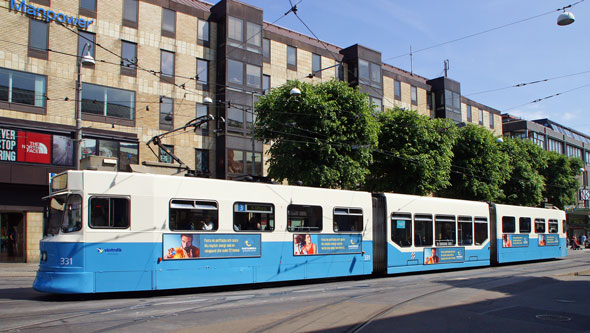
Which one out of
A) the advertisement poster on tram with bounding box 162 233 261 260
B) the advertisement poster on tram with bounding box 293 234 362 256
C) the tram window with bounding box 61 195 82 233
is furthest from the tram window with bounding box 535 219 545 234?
the tram window with bounding box 61 195 82 233

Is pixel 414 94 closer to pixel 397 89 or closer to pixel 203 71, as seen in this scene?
pixel 397 89

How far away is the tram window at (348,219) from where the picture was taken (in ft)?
50.5

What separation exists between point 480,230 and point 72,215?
55.1 feet

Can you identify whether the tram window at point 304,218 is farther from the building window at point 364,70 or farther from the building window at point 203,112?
the building window at point 364,70

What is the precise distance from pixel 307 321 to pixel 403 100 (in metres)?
38.6

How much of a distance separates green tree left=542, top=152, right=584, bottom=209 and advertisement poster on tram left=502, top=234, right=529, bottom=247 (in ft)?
80.2

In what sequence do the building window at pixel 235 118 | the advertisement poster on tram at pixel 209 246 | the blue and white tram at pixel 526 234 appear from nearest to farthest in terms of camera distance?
the advertisement poster on tram at pixel 209 246 → the blue and white tram at pixel 526 234 → the building window at pixel 235 118

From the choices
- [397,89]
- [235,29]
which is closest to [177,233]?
[235,29]

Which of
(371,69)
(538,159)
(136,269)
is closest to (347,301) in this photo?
(136,269)

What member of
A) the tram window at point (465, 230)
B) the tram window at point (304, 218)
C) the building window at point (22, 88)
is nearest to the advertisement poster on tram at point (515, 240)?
the tram window at point (465, 230)

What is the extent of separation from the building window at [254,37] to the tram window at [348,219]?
19962 millimetres

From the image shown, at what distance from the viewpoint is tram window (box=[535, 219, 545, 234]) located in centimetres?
2548

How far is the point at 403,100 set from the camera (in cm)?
4484

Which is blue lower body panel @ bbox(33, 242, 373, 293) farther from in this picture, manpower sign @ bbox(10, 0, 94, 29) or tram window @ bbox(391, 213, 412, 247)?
manpower sign @ bbox(10, 0, 94, 29)
